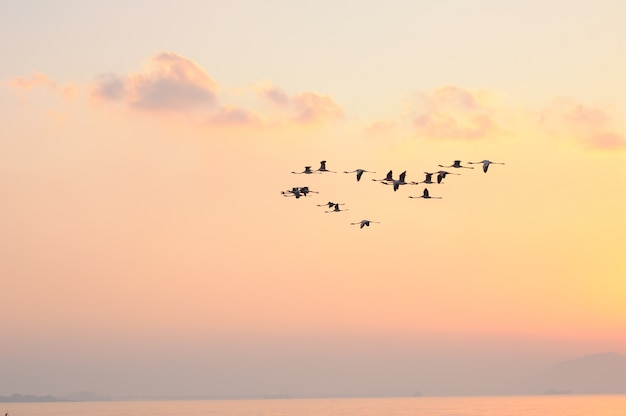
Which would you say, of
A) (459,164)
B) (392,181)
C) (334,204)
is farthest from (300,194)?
(459,164)

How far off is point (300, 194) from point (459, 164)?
43.8ft

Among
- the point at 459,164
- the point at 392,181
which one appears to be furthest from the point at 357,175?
the point at 459,164

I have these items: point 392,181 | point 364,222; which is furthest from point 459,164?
point 364,222

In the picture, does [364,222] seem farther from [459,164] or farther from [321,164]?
[459,164]

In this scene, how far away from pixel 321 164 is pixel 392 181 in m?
6.08

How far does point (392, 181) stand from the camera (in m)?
69.4

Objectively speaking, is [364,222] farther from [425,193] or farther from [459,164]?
[459,164]

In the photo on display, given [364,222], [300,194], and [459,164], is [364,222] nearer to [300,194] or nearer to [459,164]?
[300,194]

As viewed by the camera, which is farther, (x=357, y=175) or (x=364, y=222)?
(x=364, y=222)

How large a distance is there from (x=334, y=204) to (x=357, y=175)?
17.0 feet

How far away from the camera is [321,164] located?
237 feet

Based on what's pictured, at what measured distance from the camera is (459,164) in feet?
217

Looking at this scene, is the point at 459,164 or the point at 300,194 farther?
the point at 300,194

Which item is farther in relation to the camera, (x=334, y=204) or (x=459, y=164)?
(x=334, y=204)
